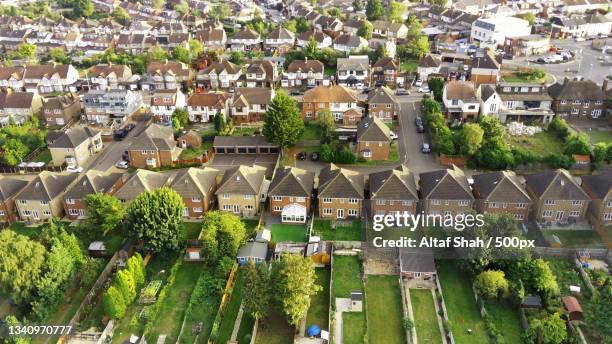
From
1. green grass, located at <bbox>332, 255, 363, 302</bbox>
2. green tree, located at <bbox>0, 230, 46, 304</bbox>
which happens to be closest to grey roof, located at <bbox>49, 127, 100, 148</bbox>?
green tree, located at <bbox>0, 230, 46, 304</bbox>

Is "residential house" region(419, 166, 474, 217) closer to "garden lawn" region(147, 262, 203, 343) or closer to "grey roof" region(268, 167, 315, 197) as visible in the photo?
"grey roof" region(268, 167, 315, 197)

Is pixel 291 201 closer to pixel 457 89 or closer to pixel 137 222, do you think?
pixel 137 222

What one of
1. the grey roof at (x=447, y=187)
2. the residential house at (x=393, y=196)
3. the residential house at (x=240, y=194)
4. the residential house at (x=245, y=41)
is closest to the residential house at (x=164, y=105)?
the residential house at (x=240, y=194)

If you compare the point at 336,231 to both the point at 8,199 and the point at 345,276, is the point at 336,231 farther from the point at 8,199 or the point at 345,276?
the point at 8,199

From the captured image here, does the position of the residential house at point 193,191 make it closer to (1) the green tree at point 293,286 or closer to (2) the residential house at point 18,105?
(1) the green tree at point 293,286

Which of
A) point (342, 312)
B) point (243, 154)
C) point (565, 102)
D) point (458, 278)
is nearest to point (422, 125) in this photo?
point (565, 102)

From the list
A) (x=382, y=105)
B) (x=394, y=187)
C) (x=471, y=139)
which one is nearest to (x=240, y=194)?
(x=394, y=187)
